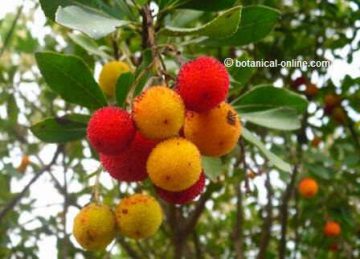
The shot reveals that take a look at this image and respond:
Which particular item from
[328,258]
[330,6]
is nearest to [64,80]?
[330,6]

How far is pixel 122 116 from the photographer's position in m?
0.99

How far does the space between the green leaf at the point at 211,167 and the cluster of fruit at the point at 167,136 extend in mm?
167

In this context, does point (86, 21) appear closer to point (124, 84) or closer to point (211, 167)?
point (124, 84)

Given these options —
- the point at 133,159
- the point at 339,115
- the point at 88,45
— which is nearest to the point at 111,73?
the point at 88,45

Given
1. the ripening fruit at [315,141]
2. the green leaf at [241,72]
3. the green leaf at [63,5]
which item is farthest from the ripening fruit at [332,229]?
the green leaf at [63,5]

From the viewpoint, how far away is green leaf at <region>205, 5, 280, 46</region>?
120 cm

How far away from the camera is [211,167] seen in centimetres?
127

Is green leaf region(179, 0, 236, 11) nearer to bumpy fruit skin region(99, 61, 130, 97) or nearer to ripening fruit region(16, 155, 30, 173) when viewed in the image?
bumpy fruit skin region(99, 61, 130, 97)

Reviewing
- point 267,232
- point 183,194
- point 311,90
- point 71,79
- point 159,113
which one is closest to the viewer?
point 159,113

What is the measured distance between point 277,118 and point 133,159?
433mm

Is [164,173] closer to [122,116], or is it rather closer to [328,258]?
[122,116]

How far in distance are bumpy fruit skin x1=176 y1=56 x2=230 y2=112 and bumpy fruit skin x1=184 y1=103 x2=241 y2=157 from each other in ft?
0.09

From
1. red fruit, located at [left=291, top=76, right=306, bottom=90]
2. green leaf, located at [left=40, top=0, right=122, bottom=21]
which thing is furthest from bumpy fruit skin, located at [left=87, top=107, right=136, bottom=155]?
red fruit, located at [left=291, top=76, right=306, bottom=90]

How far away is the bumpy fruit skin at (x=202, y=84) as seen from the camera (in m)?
0.95
